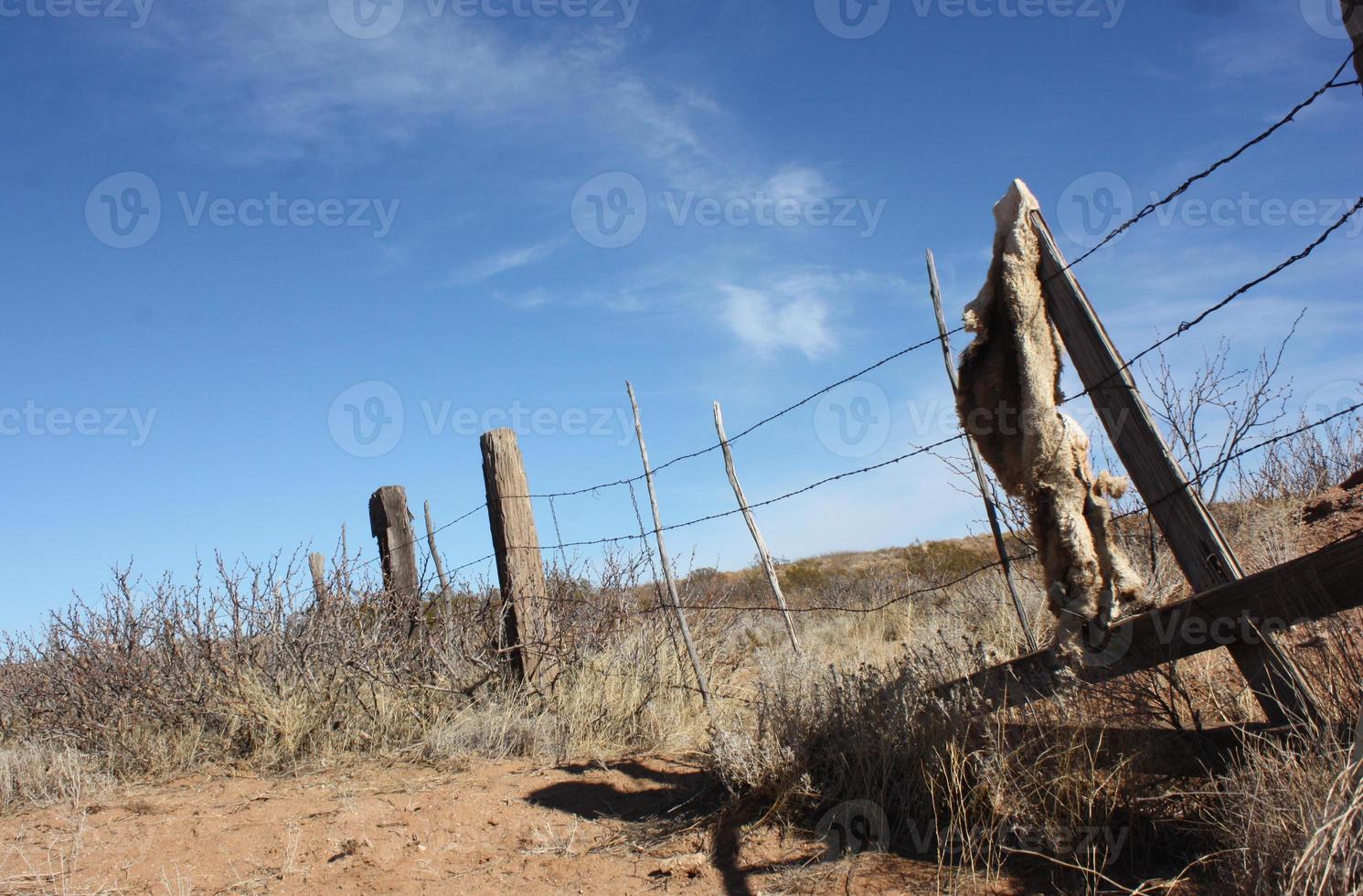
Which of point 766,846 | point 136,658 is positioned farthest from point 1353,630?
point 136,658

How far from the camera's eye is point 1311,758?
9.06 ft

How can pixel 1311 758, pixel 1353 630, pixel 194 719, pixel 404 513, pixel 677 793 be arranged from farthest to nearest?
pixel 404 513 < pixel 194 719 < pixel 677 793 < pixel 1353 630 < pixel 1311 758

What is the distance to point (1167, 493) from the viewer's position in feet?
10.7

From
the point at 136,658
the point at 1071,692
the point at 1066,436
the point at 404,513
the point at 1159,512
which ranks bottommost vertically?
the point at 1071,692

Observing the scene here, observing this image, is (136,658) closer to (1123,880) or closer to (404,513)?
(404,513)

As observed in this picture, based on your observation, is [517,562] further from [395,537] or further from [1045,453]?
[1045,453]

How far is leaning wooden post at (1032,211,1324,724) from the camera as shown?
3.11 m

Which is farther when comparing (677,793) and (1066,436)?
(677,793)

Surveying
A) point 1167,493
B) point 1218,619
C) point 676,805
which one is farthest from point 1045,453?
point 676,805

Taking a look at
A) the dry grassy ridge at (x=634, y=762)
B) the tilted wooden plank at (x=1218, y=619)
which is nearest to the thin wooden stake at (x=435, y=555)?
the dry grassy ridge at (x=634, y=762)

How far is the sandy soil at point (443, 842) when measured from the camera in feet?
13.4

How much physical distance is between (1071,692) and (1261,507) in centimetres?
533

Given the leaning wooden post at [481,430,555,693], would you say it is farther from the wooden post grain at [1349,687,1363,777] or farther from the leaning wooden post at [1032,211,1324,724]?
the wooden post grain at [1349,687,1363,777]

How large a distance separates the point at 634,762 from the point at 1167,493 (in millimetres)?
3737
